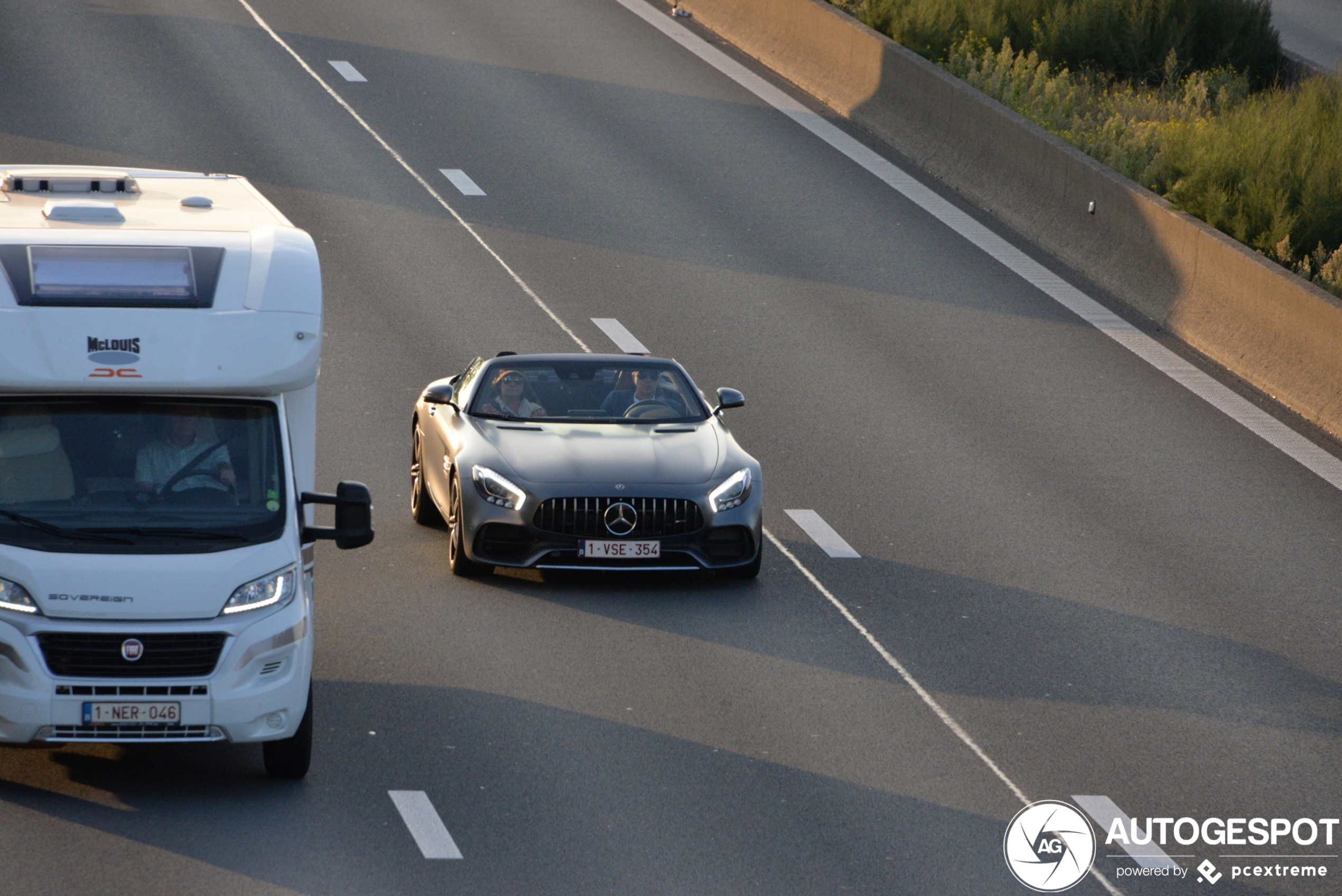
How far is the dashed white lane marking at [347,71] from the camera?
3200 cm

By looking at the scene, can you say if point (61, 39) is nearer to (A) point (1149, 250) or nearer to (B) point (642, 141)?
(B) point (642, 141)

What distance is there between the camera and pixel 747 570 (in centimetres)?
1444

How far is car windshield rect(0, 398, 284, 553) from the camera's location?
970 cm

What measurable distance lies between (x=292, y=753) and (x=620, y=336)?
11.2 metres

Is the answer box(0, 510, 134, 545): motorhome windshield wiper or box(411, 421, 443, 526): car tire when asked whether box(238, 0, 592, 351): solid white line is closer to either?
box(411, 421, 443, 526): car tire

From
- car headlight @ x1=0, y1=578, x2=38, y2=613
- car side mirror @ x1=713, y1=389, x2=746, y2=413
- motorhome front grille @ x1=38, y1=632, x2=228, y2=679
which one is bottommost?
car side mirror @ x1=713, y1=389, x2=746, y2=413

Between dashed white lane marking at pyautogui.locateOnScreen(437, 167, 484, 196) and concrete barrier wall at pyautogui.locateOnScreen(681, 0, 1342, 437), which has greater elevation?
concrete barrier wall at pyautogui.locateOnScreen(681, 0, 1342, 437)

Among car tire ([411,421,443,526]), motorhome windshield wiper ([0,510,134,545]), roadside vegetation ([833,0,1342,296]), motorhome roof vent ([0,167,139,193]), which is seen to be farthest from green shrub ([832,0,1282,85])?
motorhome windshield wiper ([0,510,134,545])

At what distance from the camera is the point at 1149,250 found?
23500 mm

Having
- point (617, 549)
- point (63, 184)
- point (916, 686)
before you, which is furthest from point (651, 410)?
point (63, 184)

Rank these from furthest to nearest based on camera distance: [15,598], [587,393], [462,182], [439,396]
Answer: [462,182] → [587,393] → [439,396] → [15,598]

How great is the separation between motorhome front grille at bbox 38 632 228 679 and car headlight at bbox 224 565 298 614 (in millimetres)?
169

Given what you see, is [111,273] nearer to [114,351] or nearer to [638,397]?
[114,351]

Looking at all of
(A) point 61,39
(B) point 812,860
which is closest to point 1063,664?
(B) point 812,860
